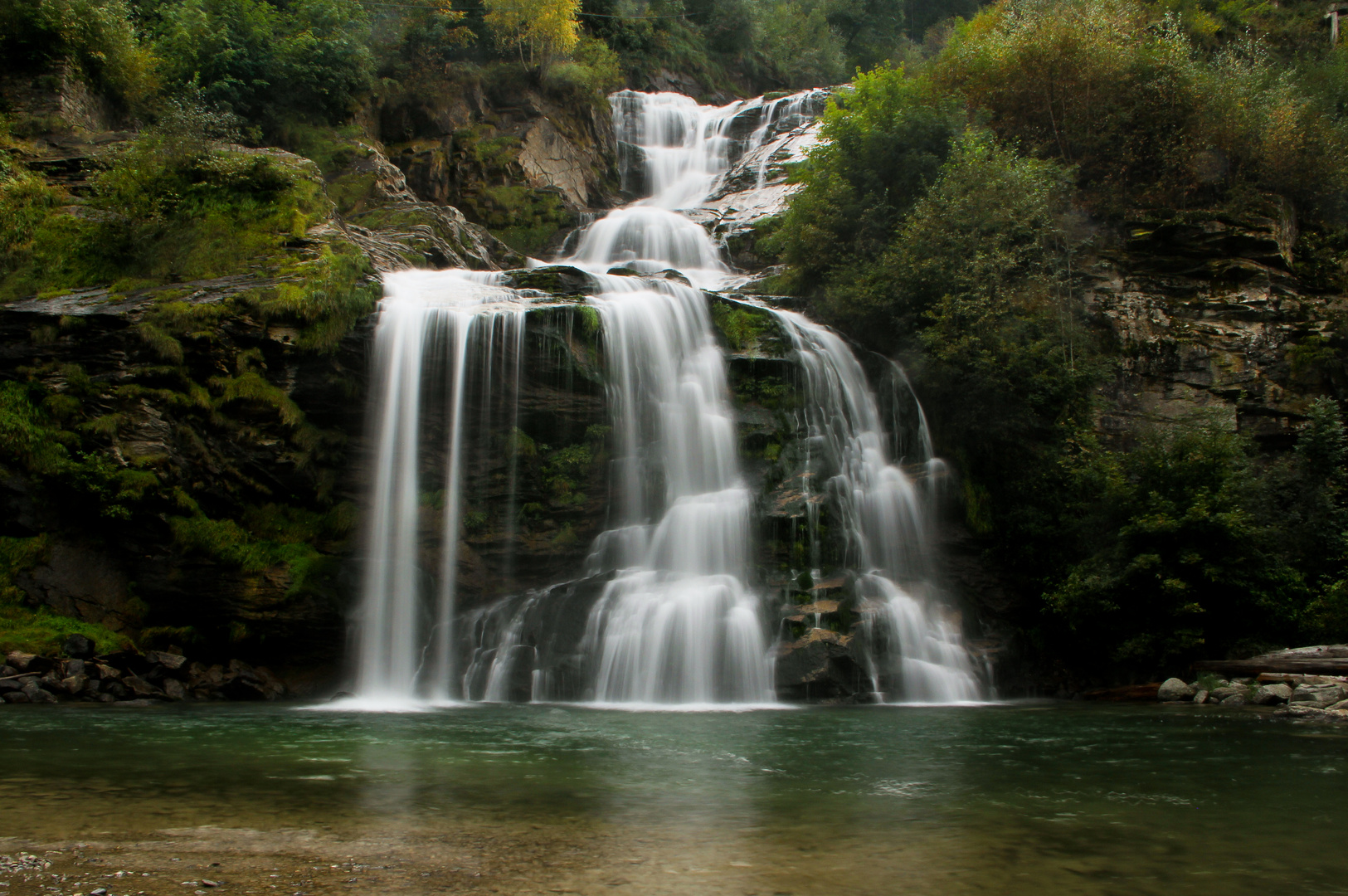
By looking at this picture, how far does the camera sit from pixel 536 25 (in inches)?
1371

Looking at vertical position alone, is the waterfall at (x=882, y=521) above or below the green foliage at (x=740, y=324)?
below

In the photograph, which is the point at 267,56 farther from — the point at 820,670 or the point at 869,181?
the point at 820,670

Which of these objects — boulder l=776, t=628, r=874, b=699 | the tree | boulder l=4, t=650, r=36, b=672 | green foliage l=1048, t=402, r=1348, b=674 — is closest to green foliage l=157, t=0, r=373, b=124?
the tree

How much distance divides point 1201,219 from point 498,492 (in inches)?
761

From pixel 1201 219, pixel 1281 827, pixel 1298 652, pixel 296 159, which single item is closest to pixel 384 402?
pixel 296 159

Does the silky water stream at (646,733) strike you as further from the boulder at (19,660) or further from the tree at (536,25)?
the tree at (536,25)

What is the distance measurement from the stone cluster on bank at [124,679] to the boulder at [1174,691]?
630 inches

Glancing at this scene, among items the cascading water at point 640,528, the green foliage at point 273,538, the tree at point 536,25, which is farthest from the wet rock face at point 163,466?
the tree at point 536,25

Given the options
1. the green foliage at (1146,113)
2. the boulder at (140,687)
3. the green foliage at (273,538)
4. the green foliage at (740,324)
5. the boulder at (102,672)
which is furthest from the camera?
the green foliage at (1146,113)

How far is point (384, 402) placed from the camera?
16.8m

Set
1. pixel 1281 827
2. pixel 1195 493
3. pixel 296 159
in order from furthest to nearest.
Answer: pixel 296 159, pixel 1195 493, pixel 1281 827

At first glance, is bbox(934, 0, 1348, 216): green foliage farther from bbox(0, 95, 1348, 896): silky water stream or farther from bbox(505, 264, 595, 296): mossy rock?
bbox(505, 264, 595, 296): mossy rock

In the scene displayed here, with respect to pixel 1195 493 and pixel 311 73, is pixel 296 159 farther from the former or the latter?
pixel 1195 493

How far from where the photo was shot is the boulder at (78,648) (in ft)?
44.3
